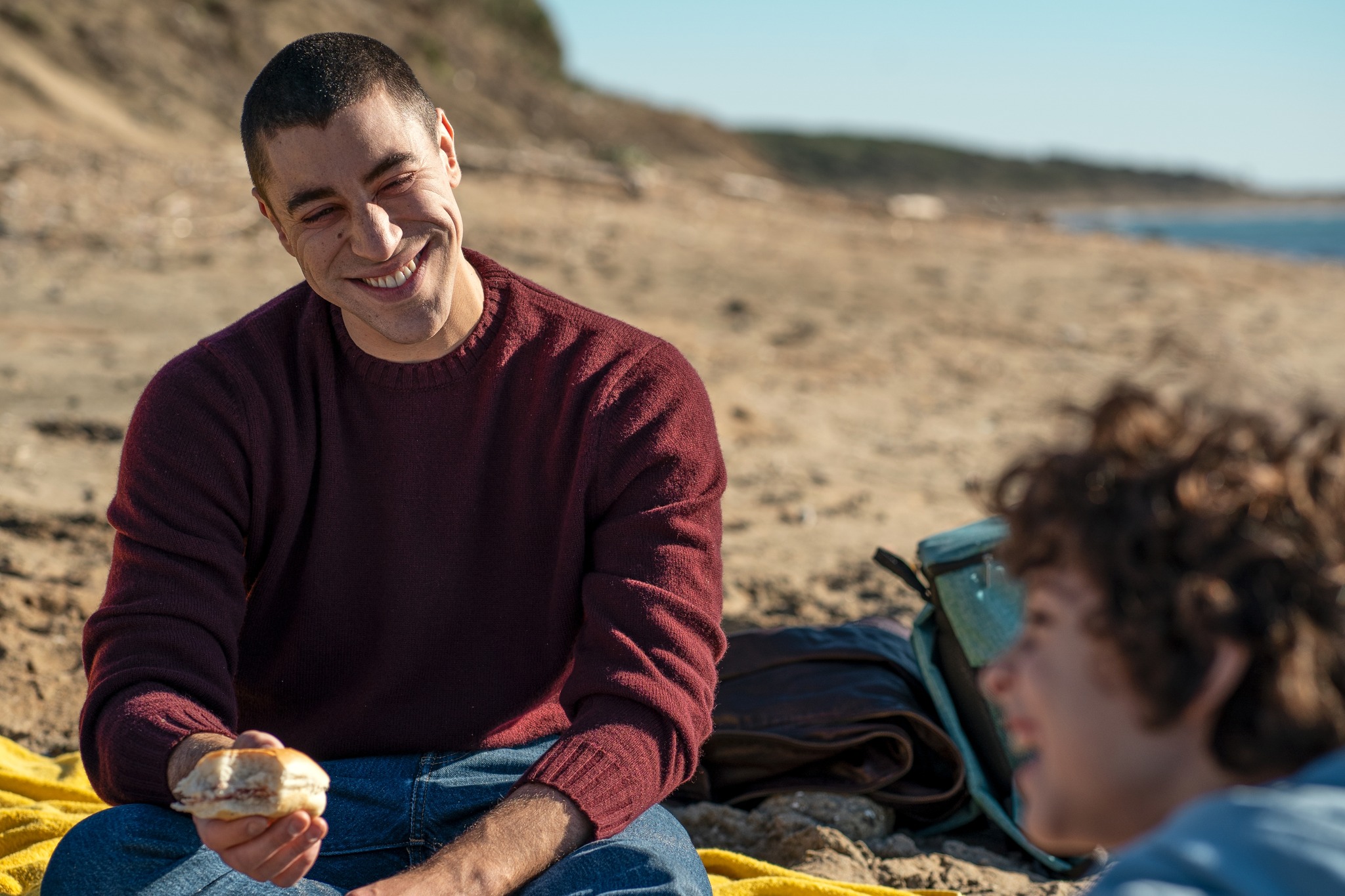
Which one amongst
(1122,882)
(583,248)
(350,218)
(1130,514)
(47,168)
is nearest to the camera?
(1122,882)

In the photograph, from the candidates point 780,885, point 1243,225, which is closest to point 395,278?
point 780,885

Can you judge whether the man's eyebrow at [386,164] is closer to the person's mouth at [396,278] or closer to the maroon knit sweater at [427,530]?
the person's mouth at [396,278]

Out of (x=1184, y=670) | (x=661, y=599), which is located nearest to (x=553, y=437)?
(x=661, y=599)

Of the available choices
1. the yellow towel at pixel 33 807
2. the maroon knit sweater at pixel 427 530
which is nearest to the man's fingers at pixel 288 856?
the maroon knit sweater at pixel 427 530

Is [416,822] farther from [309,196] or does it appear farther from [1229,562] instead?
[1229,562]

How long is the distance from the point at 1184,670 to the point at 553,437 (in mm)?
1395

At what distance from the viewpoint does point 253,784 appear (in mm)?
1805

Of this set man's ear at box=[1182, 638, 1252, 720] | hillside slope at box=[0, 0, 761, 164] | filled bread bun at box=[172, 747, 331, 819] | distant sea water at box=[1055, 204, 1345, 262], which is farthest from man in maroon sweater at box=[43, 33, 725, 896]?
distant sea water at box=[1055, 204, 1345, 262]

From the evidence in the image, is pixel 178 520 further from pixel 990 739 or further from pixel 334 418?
pixel 990 739

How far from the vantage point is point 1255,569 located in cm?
122

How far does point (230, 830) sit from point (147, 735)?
0.31 meters

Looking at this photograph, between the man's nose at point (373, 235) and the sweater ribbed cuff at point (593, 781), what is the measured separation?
3.14ft

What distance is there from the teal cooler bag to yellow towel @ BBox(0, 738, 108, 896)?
200cm

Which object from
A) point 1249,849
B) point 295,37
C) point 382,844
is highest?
point 295,37
